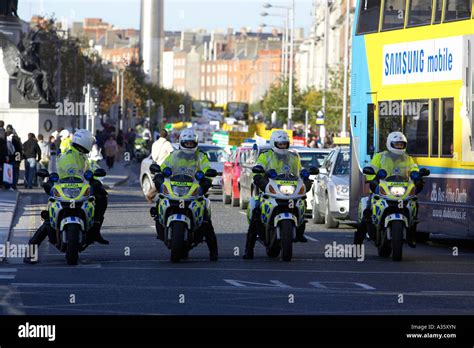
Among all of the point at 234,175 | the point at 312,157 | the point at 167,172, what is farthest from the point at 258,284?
the point at 234,175

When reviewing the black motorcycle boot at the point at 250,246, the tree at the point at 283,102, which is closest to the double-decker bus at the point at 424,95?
the black motorcycle boot at the point at 250,246

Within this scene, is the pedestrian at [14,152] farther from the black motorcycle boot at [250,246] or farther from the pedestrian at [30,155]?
the black motorcycle boot at [250,246]

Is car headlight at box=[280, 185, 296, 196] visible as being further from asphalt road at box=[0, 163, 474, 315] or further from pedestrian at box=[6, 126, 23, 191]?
pedestrian at box=[6, 126, 23, 191]

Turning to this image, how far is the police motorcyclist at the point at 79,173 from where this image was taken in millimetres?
20453

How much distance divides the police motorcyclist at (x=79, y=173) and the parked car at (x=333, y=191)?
980cm

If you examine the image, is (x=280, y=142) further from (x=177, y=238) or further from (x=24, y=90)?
(x=24, y=90)

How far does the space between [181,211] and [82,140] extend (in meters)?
1.59

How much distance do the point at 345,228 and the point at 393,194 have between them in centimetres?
903

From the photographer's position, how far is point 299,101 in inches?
4289

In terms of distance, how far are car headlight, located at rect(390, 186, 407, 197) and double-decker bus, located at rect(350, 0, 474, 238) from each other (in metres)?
1.81

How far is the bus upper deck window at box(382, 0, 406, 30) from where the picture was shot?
25359 mm

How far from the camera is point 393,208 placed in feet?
70.2
